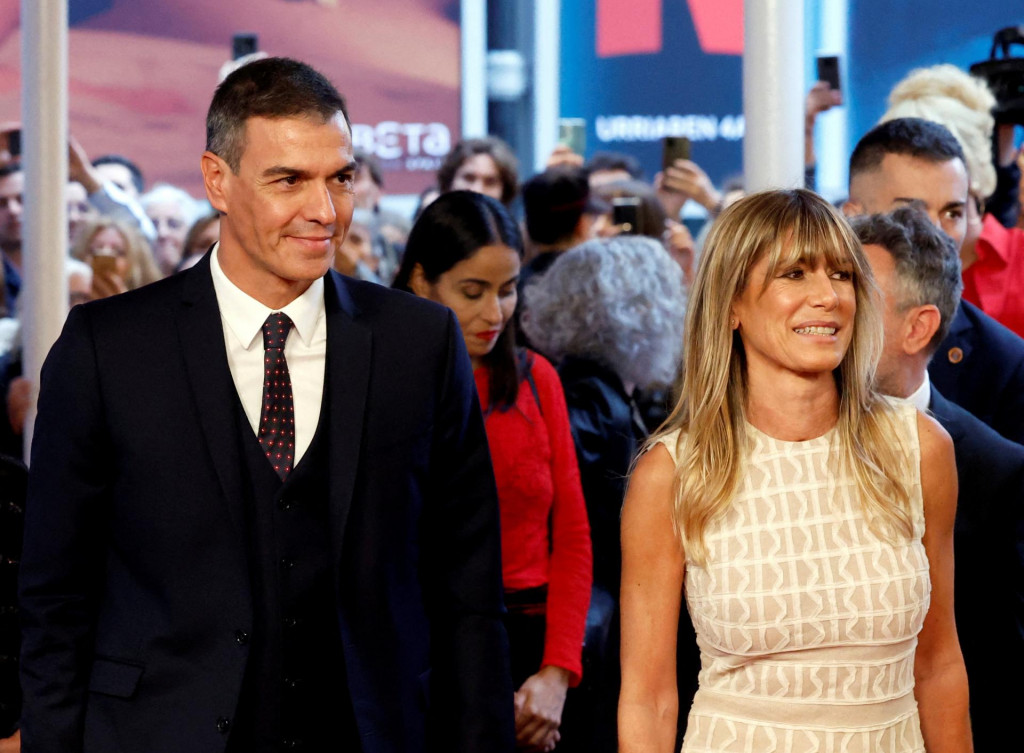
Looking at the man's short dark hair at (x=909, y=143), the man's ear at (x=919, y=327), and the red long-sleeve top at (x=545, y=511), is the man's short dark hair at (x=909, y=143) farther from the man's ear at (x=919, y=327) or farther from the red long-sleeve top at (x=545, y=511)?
the red long-sleeve top at (x=545, y=511)

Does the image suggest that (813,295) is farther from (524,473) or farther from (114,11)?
(114,11)

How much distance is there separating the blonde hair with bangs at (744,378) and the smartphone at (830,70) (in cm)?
218

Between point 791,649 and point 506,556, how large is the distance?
Answer: 0.86 metres

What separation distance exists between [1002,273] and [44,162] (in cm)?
248

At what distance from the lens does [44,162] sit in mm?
3518

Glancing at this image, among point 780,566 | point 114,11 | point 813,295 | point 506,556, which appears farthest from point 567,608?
point 114,11

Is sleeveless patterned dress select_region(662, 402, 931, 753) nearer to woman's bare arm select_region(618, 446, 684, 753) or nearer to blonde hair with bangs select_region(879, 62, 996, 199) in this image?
woman's bare arm select_region(618, 446, 684, 753)

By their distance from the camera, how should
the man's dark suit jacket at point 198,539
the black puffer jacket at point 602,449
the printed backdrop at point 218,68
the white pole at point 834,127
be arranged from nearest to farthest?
the man's dark suit jacket at point 198,539, the black puffer jacket at point 602,449, the printed backdrop at point 218,68, the white pole at point 834,127

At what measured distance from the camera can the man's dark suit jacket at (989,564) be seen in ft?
8.00

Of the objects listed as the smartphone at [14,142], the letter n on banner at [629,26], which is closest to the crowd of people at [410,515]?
the smartphone at [14,142]

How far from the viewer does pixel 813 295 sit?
2.08 meters

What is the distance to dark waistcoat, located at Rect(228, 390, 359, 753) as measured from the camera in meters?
1.90

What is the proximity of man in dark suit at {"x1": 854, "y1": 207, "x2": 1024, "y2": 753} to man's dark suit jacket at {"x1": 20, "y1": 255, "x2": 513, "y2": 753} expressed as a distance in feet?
3.03

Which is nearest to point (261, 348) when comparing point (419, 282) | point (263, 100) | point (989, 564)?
point (263, 100)
